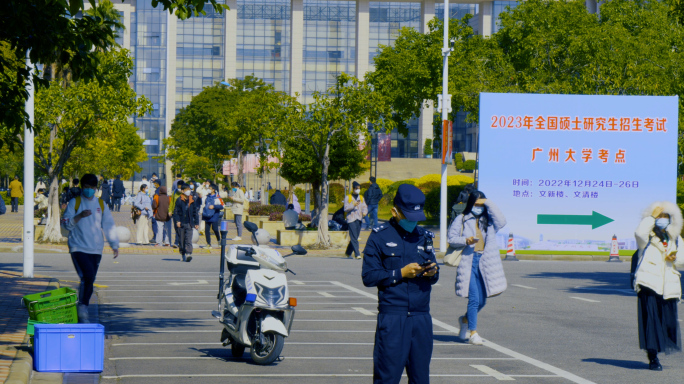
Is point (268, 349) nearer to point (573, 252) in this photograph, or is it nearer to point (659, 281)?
point (659, 281)

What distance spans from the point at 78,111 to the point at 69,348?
17.9m

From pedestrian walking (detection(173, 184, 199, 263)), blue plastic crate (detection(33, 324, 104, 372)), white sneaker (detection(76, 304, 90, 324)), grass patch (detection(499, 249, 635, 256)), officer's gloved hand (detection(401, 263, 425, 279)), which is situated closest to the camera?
officer's gloved hand (detection(401, 263, 425, 279))

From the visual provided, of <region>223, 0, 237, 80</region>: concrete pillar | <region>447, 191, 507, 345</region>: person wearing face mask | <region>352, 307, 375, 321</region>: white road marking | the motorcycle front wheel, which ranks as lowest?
<region>352, 307, 375, 321</region>: white road marking

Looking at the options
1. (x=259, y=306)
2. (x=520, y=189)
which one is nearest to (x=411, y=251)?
(x=259, y=306)

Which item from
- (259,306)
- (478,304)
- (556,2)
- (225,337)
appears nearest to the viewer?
(259,306)

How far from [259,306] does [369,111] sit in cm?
1862

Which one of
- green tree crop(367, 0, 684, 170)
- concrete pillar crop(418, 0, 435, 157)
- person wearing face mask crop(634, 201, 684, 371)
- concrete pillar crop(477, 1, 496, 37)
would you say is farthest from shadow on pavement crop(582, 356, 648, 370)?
concrete pillar crop(477, 1, 496, 37)

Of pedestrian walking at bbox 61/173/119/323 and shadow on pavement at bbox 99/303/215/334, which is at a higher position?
pedestrian walking at bbox 61/173/119/323

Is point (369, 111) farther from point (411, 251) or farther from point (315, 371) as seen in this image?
point (411, 251)

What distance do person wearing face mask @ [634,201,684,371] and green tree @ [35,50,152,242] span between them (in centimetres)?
1806

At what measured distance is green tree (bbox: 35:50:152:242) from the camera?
2492 cm

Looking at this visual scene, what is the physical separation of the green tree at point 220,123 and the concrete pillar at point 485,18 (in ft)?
102

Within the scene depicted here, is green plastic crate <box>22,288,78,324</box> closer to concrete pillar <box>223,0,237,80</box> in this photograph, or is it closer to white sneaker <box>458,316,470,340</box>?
white sneaker <box>458,316,470,340</box>

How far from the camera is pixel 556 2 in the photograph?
43.2 m
